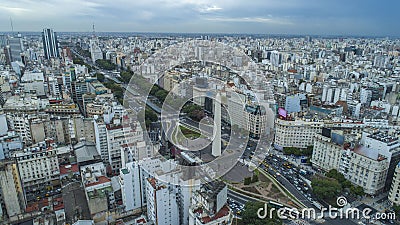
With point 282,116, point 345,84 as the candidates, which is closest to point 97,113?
point 282,116

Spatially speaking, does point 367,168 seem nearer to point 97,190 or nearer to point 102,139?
point 97,190

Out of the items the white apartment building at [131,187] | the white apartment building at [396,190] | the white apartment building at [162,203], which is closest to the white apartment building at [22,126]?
the white apartment building at [131,187]

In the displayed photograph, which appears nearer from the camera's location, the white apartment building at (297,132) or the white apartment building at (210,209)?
the white apartment building at (210,209)

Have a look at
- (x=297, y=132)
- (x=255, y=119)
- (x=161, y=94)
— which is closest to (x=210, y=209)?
(x=297, y=132)

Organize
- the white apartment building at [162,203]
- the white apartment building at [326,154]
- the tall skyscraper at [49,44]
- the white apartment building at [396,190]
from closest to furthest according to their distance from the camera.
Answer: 1. the white apartment building at [162,203]
2. the white apartment building at [396,190]
3. the white apartment building at [326,154]
4. the tall skyscraper at [49,44]
